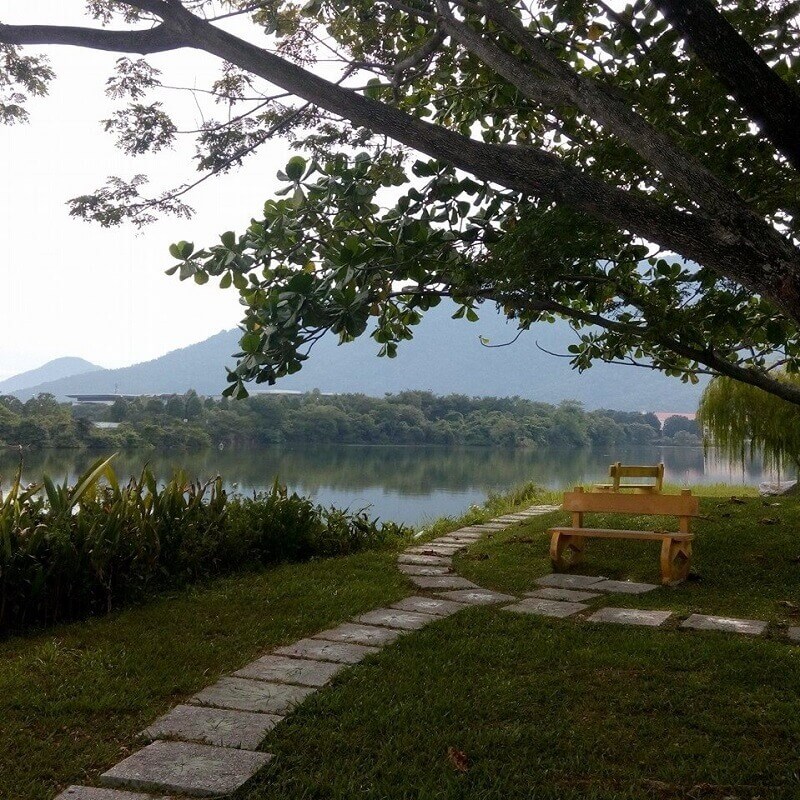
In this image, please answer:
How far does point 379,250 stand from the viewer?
3.41 meters

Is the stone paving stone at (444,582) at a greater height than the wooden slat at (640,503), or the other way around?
the wooden slat at (640,503)

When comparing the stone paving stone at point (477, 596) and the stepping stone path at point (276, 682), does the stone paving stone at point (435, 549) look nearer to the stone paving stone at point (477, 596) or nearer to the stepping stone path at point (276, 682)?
the stepping stone path at point (276, 682)

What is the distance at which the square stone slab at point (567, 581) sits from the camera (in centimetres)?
575

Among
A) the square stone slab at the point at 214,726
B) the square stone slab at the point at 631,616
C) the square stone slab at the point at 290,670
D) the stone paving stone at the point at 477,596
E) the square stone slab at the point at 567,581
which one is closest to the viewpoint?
the square stone slab at the point at 214,726

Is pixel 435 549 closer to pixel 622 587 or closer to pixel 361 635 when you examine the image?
pixel 622 587

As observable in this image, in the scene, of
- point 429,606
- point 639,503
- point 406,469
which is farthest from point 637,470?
point 406,469

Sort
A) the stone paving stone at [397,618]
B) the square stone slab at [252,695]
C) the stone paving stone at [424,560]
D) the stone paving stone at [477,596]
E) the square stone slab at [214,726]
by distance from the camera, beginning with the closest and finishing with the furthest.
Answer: the square stone slab at [214,726], the square stone slab at [252,695], the stone paving stone at [397,618], the stone paving stone at [477,596], the stone paving stone at [424,560]

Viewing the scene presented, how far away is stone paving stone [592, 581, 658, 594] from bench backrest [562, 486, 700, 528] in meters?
0.58

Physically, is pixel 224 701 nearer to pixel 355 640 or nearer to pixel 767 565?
pixel 355 640

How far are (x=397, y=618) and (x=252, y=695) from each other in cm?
152

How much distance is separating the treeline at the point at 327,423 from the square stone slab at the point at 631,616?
1097cm

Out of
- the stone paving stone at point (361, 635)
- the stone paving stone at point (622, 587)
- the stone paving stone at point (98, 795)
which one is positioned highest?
the stone paving stone at point (622, 587)

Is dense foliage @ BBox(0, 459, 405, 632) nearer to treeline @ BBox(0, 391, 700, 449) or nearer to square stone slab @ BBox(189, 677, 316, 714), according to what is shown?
square stone slab @ BBox(189, 677, 316, 714)

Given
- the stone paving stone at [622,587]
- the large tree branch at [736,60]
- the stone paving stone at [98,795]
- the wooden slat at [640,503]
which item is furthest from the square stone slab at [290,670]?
the wooden slat at [640,503]
